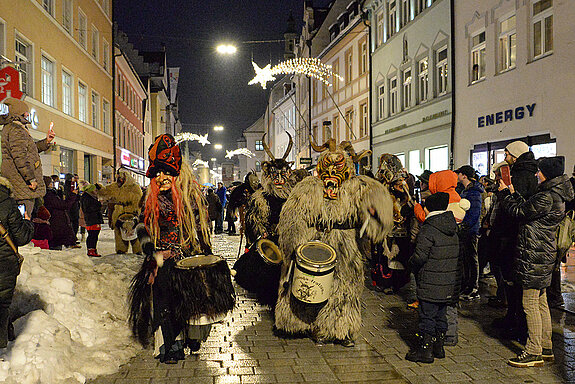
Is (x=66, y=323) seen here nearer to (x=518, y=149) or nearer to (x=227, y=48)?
(x=518, y=149)

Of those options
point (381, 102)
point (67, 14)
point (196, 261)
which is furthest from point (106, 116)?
point (196, 261)

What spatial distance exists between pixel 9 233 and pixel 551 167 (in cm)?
480

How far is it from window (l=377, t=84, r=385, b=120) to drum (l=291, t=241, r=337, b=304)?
20.7 meters

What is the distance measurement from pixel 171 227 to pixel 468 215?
4514 millimetres

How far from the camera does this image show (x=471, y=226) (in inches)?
303

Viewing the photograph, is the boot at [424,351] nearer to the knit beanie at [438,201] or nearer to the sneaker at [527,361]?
the sneaker at [527,361]

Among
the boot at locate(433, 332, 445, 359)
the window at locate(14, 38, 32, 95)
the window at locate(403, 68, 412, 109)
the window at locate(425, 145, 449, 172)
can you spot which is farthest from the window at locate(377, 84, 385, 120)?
the boot at locate(433, 332, 445, 359)

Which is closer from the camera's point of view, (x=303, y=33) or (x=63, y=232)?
(x=63, y=232)

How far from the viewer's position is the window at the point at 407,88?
874 inches

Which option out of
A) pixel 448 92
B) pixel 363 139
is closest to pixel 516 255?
pixel 448 92

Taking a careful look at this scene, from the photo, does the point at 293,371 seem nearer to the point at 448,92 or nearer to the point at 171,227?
the point at 171,227

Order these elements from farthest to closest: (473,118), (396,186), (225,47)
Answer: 1. (225,47)
2. (473,118)
3. (396,186)

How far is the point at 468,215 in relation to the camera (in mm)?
7641

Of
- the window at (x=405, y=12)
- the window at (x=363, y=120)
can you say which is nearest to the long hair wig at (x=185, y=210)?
the window at (x=405, y=12)
